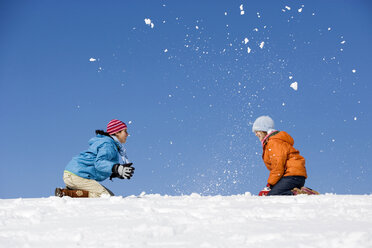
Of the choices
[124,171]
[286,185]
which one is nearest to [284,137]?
[286,185]

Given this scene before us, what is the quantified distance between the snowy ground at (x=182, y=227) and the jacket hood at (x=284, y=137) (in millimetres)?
2960

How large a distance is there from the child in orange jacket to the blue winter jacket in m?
2.60

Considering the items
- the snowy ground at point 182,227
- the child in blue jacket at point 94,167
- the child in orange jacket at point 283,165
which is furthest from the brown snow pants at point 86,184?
the snowy ground at point 182,227

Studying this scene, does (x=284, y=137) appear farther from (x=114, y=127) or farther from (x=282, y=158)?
(x=114, y=127)

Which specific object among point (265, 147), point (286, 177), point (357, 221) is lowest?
point (357, 221)

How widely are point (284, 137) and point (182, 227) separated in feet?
14.1

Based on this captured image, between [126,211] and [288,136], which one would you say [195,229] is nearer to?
[126,211]

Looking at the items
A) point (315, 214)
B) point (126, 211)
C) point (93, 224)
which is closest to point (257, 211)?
point (315, 214)

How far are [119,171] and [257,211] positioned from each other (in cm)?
312

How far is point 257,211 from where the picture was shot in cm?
337

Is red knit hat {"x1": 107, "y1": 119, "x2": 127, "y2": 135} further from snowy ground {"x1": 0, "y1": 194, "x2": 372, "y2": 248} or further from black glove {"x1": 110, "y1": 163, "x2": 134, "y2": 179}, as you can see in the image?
snowy ground {"x1": 0, "y1": 194, "x2": 372, "y2": 248}

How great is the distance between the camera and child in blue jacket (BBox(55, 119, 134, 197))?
628 centimetres

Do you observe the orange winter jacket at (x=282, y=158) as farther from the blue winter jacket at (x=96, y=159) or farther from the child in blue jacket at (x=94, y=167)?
the blue winter jacket at (x=96, y=159)

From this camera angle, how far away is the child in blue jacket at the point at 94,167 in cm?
628
